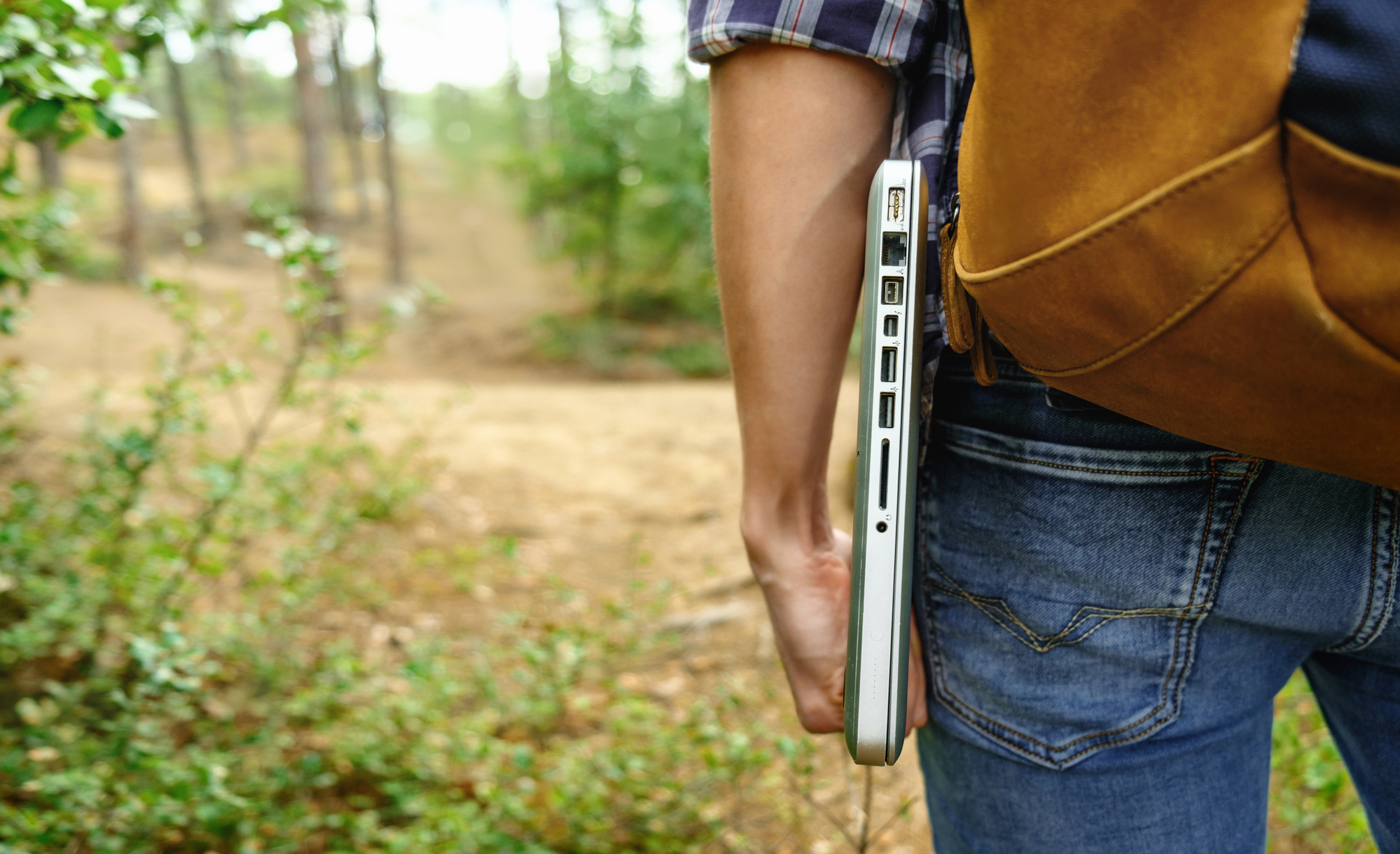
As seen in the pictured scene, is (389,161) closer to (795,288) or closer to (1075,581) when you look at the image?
(795,288)

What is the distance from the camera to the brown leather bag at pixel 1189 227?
0.46m

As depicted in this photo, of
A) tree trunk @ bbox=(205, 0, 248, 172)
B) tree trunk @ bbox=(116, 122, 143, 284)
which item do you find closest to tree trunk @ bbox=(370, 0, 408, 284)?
tree trunk @ bbox=(116, 122, 143, 284)

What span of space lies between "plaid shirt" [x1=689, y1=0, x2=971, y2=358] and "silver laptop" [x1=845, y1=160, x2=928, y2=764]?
6 cm

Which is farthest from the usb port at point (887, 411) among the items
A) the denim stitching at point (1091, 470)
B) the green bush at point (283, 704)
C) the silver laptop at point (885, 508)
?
the green bush at point (283, 704)

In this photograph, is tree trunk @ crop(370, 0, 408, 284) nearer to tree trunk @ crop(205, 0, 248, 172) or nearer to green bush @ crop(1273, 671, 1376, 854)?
tree trunk @ crop(205, 0, 248, 172)

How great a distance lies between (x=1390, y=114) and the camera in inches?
17.1

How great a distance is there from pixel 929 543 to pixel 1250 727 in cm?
37

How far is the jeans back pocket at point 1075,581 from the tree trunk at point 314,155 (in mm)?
10683

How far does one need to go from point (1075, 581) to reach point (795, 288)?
1.31 ft

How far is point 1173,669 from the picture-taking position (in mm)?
771

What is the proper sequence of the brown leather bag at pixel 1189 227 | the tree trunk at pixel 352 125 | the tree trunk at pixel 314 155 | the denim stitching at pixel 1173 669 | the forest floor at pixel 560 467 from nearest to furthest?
the brown leather bag at pixel 1189 227, the denim stitching at pixel 1173 669, the forest floor at pixel 560 467, the tree trunk at pixel 314 155, the tree trunk at pixel 352 125

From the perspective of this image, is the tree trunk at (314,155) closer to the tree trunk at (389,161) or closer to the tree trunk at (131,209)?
the tree trunk at (131,209)

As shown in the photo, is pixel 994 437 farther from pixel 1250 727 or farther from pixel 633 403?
pixel 633 403

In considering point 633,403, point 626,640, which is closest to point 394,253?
point 633,403
